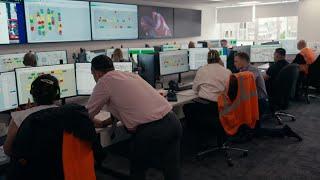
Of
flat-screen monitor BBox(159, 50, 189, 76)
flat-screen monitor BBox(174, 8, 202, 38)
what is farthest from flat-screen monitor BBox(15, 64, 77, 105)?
flat-screen monitor BBox(174, 8, 202, 38)

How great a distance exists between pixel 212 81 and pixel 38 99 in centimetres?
195

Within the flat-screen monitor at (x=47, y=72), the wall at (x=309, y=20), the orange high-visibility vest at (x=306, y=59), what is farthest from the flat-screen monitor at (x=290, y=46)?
the flat-screen monitor at (x=47, y=72)

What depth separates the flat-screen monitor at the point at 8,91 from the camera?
240 cm

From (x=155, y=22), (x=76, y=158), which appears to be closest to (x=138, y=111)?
(x=76, y=158)

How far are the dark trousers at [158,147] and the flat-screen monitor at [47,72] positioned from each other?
1054 mm

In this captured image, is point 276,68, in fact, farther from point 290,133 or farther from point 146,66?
point 146,66

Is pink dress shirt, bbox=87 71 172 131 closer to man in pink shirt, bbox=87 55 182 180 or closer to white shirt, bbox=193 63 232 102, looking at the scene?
man in pink shirt, bbox=87 55 182 180

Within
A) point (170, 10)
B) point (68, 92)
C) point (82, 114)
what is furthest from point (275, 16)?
point (82, 114)

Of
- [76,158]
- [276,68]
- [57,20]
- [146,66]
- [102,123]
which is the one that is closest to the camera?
[76,158]

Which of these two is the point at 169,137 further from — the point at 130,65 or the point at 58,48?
the point at 58,48

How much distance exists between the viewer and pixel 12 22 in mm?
5043

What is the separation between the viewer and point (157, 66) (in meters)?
4.03

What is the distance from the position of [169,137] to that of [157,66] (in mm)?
1937

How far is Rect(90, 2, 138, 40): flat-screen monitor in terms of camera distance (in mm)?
6449
